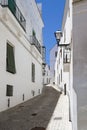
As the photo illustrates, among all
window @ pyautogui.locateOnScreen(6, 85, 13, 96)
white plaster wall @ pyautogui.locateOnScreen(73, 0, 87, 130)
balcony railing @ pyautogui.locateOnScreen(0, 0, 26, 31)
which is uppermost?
balcony railing @ pyautogui.locateOnScreen(0, 0, 26, 31)

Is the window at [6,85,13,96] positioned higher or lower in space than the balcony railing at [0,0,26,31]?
lower

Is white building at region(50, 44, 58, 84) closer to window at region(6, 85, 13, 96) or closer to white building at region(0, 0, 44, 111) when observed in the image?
white building at region(0, 0, 44, 111)

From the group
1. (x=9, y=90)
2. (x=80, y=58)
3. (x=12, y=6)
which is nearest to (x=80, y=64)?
(x=80, y=58)

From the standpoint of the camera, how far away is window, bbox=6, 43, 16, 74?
13781 millimetres

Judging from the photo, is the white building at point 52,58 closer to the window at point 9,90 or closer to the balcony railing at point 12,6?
the balcony railing at point 12,6

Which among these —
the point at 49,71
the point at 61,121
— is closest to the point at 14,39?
the point at 61,121

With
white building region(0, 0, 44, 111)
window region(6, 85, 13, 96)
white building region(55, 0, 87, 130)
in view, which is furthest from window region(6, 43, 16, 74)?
white building region(55, 0, 87, 130)

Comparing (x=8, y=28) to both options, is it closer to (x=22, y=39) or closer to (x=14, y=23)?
(x=14, y=23)

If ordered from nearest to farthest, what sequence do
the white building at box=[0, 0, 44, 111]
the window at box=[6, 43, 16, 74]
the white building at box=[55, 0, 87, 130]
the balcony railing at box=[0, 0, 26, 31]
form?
the white building at box=[55, 0, 87, 130]
the white building at box=[0, 0, 44, 111]
the balcony railing at box=[0, 0, 26, 31]
the window at box=[6, 43, 16, 74]

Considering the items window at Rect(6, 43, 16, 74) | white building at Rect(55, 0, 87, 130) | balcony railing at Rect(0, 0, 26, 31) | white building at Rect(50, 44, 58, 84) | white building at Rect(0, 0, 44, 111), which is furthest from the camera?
white building at Rect(50, 44, 58, 84)

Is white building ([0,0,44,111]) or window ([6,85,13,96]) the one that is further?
window ([6,85,13,96])

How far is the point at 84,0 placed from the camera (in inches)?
275

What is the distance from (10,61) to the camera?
14.3 metres

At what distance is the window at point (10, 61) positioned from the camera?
13781 mm
